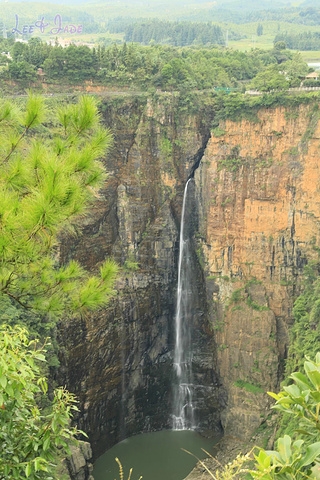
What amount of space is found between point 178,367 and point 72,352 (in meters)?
5.01

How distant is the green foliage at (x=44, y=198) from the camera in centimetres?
600

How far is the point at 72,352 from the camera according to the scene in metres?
21.2

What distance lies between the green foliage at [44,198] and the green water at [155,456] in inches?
557

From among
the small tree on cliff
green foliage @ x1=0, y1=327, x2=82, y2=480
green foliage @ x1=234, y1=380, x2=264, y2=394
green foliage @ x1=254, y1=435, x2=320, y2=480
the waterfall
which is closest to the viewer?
green foliage @ x1=254, y1=435, x2=320, y2=480

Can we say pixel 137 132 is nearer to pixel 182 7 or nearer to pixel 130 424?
pixel 130 424

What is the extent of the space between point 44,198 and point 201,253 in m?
18.8

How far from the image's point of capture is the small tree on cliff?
530 centimetres

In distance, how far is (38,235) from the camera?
6.17m

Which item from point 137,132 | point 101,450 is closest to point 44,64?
point 137,132

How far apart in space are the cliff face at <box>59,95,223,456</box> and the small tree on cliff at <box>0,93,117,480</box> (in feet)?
49.4

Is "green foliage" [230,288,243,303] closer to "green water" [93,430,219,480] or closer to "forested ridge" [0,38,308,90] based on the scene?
"green water" [93,430,219,480]

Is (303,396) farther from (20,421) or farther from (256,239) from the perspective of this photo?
(256,239)

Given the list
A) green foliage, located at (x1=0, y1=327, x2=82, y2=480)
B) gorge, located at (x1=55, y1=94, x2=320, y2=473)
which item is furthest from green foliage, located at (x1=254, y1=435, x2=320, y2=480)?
gorge, located at (x1=55, y1=94, x2=320, y2=473)

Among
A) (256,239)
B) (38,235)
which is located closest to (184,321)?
(256,239)
